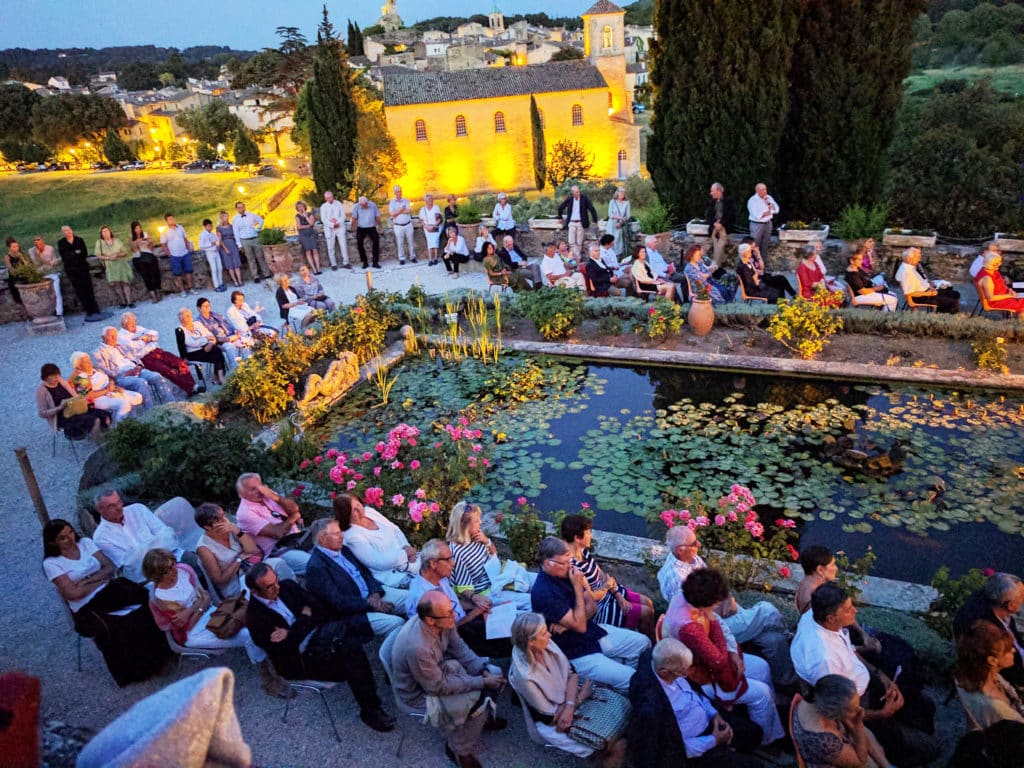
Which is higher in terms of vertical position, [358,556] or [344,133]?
[344,133]

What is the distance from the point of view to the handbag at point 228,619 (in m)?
3.81

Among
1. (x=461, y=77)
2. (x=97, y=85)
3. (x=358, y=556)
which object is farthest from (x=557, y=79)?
(x=97, y=85)

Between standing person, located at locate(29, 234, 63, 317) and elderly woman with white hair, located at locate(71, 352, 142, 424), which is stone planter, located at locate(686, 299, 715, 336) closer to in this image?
elderly woman with white hair, located at locate(71, 352, 142, 424)

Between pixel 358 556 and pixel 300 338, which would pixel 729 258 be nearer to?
pixel 300 338

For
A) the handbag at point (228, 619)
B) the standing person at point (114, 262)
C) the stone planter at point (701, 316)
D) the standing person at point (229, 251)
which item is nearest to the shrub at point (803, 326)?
the stone planter at point (701, 316)

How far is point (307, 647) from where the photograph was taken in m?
3.57

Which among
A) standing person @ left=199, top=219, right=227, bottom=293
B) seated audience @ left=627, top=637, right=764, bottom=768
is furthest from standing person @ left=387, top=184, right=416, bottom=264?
seated audience @ left=627, top=637, right=764, bottom=768

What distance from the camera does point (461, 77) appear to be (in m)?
40.0

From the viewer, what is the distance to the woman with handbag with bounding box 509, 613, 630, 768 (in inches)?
120

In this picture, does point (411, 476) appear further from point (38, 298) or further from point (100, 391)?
point (38, 298)

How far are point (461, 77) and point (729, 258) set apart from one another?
33.9 meters

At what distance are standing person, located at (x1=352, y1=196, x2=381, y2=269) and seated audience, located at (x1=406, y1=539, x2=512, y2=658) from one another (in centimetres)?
909

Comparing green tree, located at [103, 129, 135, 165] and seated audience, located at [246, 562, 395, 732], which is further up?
green tree, located at [103, 129, 135, 165]

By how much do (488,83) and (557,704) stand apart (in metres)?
41.5
